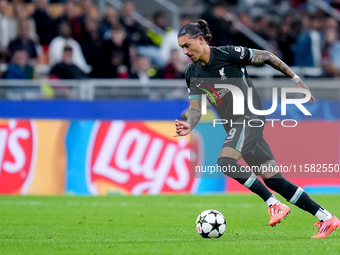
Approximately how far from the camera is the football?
27.3 feet

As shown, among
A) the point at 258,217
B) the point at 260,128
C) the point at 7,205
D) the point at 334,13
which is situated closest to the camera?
the point at 260,128

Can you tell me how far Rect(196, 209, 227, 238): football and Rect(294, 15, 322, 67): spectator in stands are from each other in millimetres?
10082

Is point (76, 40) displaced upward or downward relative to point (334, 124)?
upward

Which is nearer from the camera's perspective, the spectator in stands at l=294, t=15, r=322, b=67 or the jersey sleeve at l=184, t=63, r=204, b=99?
the jersey sleeve at l=184, t=63, r=204, b=99

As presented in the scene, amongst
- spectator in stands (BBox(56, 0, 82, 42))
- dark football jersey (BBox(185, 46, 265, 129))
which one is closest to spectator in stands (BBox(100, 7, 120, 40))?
spectator in stands (BBox(56, 0, 82, 42))

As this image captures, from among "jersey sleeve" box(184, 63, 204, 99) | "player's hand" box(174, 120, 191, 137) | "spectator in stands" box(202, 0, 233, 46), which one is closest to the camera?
"player's hand" box(174, 120, 191, 137)

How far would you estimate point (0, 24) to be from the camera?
687 inches

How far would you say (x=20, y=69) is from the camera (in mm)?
16125

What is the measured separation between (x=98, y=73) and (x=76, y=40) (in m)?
1.34

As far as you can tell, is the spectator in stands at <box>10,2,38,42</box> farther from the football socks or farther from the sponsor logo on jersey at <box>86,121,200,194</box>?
the football socks

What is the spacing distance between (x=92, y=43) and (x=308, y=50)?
4920 mm

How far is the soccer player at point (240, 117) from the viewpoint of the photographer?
8.35 meters

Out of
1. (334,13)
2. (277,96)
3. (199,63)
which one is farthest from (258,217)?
(334,13)

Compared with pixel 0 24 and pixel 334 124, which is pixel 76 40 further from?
pixel 334 124
